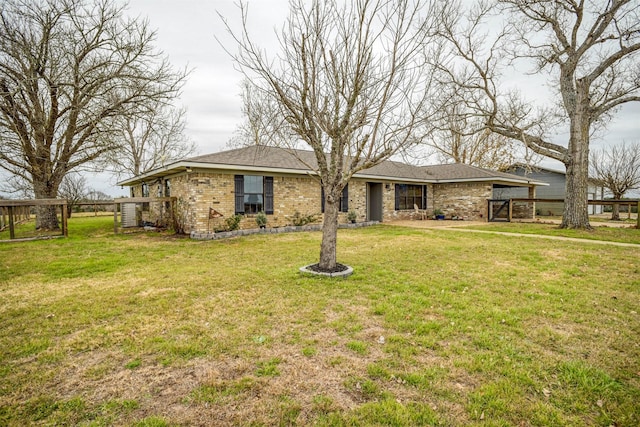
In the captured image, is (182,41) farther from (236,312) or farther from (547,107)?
(547,107)

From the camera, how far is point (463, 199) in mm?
18047

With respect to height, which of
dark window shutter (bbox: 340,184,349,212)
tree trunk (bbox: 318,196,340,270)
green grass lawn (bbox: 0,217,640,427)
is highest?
dark window shutter (bbox: 340,184,349,212)

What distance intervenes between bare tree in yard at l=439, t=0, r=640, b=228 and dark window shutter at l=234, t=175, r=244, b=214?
8237mm

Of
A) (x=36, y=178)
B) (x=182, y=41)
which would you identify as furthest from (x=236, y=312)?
(x=36, y=178)

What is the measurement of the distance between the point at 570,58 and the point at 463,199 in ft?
26.7

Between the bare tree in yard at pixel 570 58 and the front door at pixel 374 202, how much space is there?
233 inches

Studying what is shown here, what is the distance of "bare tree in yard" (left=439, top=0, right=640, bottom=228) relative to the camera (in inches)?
443

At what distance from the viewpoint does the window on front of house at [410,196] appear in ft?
57.6

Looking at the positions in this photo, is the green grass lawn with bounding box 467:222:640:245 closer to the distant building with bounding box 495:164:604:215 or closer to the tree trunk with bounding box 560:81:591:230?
the tree trunk with bounding box 560:81:591:230

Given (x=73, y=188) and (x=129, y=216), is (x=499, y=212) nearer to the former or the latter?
(x=129, y=216)

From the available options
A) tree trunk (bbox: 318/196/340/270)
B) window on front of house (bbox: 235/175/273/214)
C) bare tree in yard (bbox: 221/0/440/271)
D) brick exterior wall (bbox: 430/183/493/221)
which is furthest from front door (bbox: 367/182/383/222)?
tree trunk (bbox: 318/196/340/270)

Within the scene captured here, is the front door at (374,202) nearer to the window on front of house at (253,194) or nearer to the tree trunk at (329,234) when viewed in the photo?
the window on front of house at (253,194)

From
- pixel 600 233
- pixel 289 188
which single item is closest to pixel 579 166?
pixel 600 233

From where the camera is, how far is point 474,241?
31.6 ft
